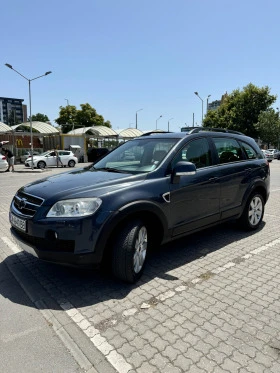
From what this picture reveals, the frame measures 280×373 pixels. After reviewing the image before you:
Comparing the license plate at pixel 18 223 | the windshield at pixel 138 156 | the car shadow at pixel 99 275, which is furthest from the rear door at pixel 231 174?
the license plate at pixel 18 223

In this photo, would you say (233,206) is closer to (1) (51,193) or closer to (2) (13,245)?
(1) (51,193)

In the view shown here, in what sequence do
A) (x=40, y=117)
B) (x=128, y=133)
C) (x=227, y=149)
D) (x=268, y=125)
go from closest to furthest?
(x=227, y=149)
(x=268, y=125)
(x=128, y=133)
(x=40, y=117)

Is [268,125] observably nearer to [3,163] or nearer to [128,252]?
[3,163]

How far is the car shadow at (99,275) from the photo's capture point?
313 cm

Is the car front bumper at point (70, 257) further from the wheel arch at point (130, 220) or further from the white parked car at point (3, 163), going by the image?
the white parked car at point (3, 163)

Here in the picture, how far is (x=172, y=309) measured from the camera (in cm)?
289

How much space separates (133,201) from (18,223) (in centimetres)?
132

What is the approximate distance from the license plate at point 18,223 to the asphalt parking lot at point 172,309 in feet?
2.22

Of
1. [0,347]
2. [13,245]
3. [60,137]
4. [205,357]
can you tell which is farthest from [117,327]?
[60,137]

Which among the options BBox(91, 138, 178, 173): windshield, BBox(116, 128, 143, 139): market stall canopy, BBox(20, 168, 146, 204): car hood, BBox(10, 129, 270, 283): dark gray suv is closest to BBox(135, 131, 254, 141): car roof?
BBox(10, 129, 270, 283): dark gray suv

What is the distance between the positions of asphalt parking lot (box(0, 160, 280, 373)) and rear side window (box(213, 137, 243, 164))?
140cm

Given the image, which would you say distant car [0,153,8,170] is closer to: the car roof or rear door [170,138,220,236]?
the car roof

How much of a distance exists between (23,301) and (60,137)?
100ft

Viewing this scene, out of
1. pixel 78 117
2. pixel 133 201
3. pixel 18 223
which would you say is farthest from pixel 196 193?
pixel 78 117
